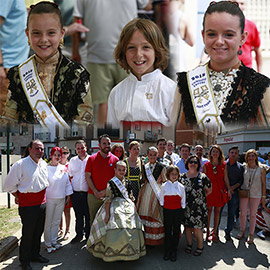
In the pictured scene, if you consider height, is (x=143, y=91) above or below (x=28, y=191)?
above

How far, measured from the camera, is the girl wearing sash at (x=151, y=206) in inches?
113

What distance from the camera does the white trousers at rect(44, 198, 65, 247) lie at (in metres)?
2.92

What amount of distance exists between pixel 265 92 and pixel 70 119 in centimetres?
102

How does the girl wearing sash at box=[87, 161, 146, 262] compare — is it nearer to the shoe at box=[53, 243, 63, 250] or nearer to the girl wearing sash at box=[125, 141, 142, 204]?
the girl wearing sash at box=[125, 141, 142, 204]

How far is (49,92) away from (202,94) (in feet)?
2.61

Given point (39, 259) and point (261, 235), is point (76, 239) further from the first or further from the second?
point (261, 235)

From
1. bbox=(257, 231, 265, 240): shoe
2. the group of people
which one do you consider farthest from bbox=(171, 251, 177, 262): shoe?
the group of people

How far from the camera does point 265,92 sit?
63.0 inches

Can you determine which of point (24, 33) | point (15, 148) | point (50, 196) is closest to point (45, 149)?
point (15, 148)

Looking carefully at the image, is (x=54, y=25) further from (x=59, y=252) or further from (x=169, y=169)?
(x=59, y=252)

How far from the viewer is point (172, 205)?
2766 mm

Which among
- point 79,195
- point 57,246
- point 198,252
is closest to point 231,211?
point 198,252

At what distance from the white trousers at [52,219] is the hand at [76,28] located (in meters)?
1.88

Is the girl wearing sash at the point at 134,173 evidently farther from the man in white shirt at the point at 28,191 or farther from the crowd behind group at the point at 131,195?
the man in white shirt at the point at 28,191
